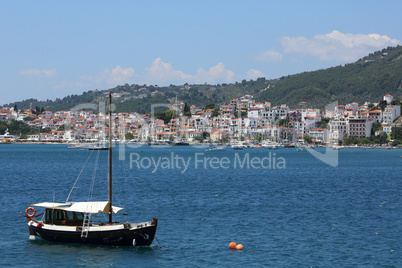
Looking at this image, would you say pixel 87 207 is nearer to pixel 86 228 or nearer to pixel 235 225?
pixel 86 228

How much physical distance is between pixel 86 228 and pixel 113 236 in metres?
1.30

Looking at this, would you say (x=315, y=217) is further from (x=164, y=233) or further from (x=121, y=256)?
(x=121, y=256)

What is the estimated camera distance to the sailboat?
2394 cm

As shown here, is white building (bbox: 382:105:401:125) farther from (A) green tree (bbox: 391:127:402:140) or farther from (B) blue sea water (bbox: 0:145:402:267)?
(B) blue sea water (bbox: 0:145:402:267)

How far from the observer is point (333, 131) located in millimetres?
197125

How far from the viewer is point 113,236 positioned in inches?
946

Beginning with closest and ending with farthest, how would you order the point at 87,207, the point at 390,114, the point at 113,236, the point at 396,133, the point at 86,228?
the point at 113,236 → the point at 86,228 → the point at 87,207 → the point at 396,133 → the point at 390,114

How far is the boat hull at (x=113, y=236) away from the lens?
23.9 m

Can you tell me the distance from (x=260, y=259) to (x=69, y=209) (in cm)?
911

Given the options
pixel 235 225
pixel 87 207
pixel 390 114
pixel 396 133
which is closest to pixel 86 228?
pixel 87 207

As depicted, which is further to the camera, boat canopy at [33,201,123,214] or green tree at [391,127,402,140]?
green tree at [391,127,402,140]

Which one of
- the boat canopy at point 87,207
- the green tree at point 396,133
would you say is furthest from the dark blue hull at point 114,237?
the green tree at point 396,133

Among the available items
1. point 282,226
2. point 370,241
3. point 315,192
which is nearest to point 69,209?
point 282,226

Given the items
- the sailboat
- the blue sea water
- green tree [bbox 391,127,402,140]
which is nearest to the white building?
green tree [bbox 391,127,402,140]
